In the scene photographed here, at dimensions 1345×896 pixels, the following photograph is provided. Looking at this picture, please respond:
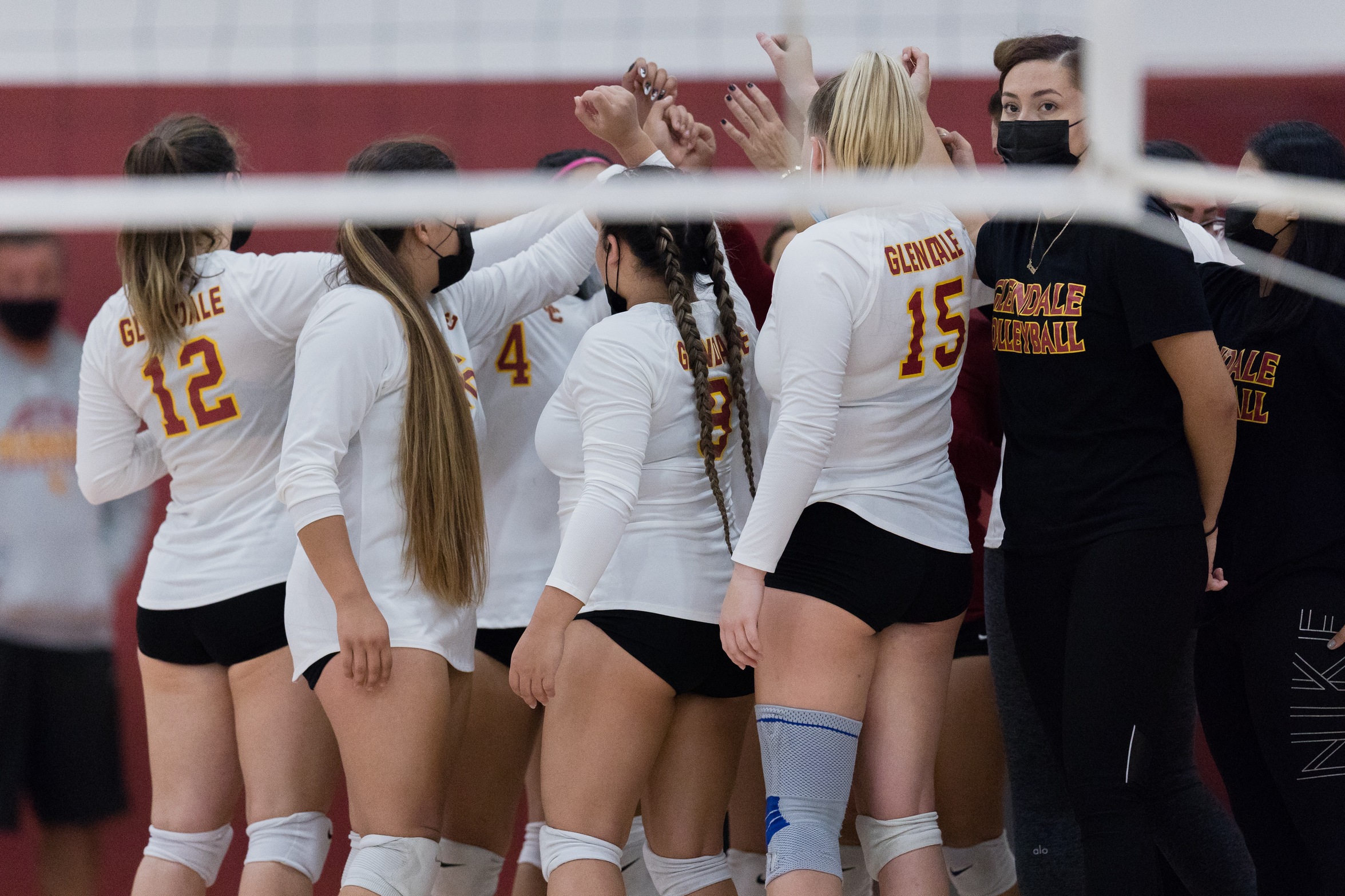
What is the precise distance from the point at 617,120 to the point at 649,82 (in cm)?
22

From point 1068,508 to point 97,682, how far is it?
8.83ft

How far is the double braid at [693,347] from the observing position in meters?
2.21

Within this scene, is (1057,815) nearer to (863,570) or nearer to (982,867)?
(982,867)

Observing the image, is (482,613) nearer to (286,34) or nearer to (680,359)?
(680,359)

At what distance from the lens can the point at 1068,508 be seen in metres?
2.03

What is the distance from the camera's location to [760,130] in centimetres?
266

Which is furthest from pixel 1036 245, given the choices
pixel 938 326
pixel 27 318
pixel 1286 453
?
pixel 27 318

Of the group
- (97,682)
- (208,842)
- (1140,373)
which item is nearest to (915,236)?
(1140,373)

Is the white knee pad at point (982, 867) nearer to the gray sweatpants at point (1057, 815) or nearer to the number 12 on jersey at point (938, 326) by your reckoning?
the gray sweatpants at point (1057, 815)

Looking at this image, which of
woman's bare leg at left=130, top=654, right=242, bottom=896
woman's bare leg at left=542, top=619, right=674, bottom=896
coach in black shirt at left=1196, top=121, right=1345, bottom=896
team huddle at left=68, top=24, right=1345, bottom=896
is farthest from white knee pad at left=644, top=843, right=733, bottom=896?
coach in black shirt at left=1196, top=121, right=1345, bottom=896

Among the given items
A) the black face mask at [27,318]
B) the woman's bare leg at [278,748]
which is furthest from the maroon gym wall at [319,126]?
the woman's bare leg at [278,748]

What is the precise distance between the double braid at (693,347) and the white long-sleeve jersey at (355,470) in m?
0.48

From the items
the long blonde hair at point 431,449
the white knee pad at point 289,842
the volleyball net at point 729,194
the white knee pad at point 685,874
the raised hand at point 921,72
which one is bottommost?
the white knee pad at point 685,874

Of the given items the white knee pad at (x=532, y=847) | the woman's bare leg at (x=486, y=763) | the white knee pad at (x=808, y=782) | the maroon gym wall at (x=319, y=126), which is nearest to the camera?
the white knee pad at (x=808, y=782)
